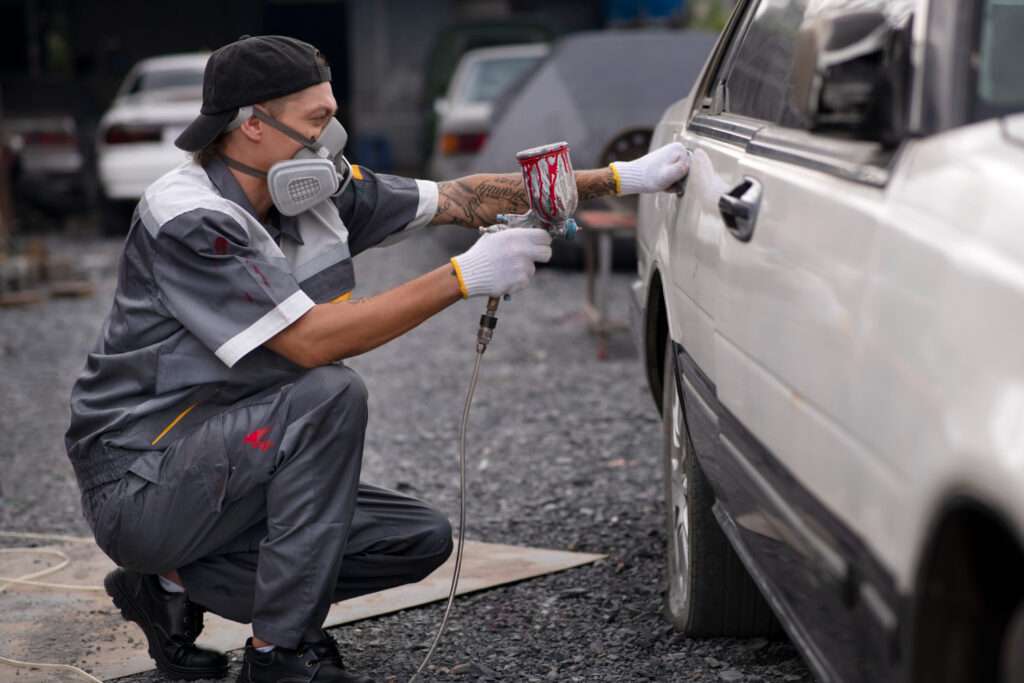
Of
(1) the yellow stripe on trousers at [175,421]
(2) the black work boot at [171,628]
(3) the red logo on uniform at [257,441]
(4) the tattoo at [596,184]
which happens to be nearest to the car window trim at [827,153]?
(4) the tattoo at [596,184]

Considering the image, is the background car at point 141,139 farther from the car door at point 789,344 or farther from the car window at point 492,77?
the car door at point 789,344

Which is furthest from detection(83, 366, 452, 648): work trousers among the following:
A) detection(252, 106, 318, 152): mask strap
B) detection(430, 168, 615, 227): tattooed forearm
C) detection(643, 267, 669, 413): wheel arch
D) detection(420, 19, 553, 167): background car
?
detection(420, 19, 553, 167): background car

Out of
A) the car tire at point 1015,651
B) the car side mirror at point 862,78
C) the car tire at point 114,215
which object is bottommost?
the car tire at point 114,215

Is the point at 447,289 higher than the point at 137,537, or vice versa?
the point at 447,289

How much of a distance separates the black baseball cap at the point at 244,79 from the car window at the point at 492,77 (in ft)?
29.6

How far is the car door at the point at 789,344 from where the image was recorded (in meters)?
1.83

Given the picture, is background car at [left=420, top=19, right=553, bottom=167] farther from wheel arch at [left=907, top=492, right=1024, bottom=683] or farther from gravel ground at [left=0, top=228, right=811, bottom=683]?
wheel arch at [left=907, top=492, right=1024, bottom=683]

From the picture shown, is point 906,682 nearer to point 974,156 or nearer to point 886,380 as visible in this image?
point 886,380

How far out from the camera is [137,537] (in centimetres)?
309

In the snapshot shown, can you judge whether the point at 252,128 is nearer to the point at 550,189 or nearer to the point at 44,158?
the point at 550,189

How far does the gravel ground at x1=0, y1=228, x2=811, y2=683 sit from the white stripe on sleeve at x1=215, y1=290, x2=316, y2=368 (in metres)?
0.91

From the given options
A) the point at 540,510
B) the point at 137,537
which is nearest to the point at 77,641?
the point at 137,537

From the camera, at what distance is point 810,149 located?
225 centimetres

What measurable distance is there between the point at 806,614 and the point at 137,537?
5.08 feet
